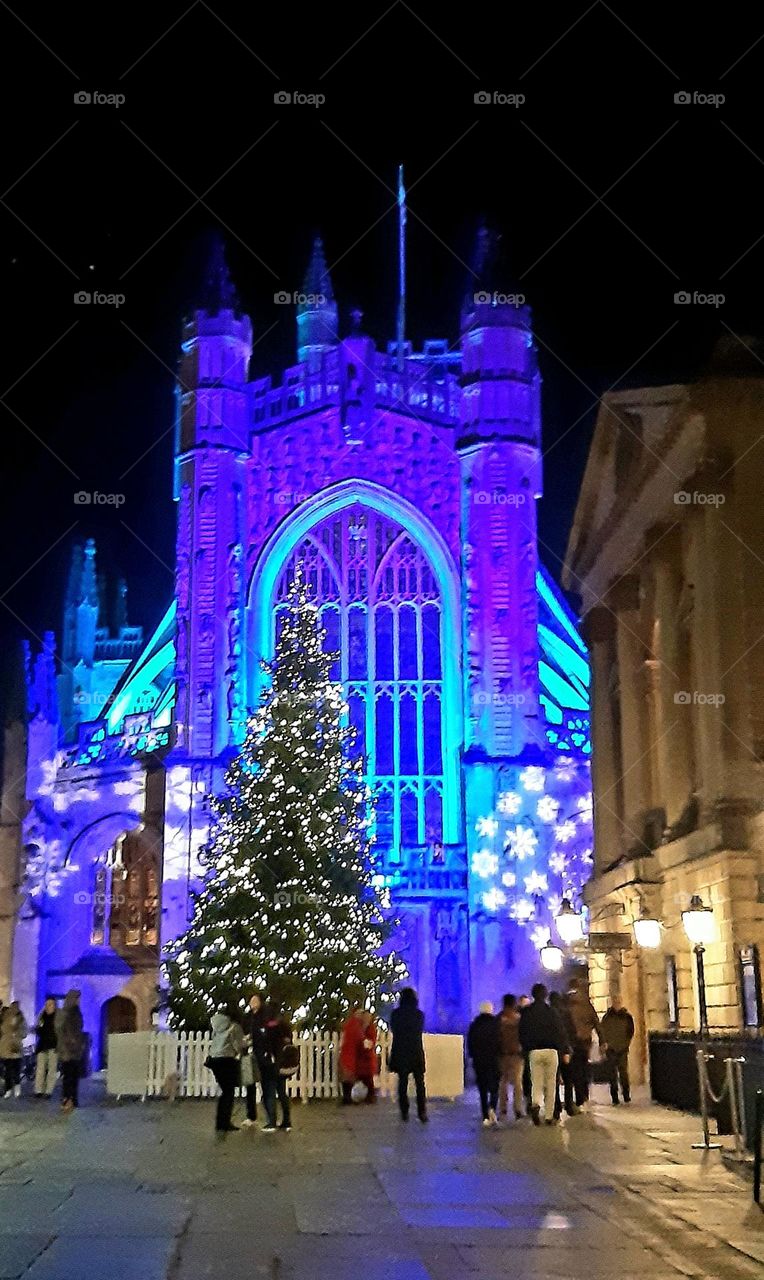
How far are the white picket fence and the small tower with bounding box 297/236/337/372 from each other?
984 inches

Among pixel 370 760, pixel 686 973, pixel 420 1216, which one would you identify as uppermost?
pixel 370 760

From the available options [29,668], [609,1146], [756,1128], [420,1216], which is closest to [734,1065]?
[609,1146]

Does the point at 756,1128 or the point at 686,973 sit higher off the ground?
the point at 686,973

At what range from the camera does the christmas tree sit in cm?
2688

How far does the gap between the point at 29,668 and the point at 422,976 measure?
16.4 metres

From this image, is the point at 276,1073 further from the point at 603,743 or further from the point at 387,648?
the point at 387,648

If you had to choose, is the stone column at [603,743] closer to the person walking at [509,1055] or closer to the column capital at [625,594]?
the column capital at [625,594]

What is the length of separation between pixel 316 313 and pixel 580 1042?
3085 centimetres

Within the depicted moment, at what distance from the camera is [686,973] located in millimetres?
21141

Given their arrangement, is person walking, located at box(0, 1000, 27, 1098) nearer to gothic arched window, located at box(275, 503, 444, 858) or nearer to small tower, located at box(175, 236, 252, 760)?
small tower, located at box(175, 236, 252, 760)

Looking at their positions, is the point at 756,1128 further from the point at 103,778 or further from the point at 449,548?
the point at 103,778

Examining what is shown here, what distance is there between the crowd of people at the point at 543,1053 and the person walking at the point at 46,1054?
23.8ft

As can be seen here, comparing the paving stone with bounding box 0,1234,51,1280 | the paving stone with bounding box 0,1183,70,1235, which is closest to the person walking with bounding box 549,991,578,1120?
the paving stone with bounding box 0,1183,70,1235

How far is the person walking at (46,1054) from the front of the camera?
23109mm
